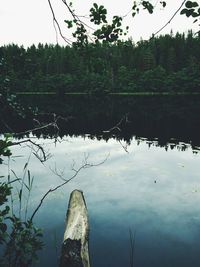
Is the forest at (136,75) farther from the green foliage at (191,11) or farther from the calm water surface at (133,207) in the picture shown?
the green foliage at (191,11)

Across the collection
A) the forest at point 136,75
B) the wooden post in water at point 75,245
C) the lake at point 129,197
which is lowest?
the lake at point 129,197

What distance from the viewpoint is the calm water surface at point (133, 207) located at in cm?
1036

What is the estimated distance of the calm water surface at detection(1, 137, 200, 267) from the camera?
1036 centimetres

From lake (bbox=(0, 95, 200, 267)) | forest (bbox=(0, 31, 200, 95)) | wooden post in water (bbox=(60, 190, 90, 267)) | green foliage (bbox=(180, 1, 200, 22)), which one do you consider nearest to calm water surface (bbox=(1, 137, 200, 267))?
lake (bbox=(0, 95, 200, 267))

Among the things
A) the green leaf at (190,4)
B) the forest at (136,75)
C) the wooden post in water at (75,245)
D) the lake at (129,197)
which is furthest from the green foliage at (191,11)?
the forest at (136,75)

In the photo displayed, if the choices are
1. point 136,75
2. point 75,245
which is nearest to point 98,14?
point 75,245

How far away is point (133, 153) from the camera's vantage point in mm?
25719

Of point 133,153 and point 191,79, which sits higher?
point 191,79

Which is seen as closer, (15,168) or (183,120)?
(15,168)

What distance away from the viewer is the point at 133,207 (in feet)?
46.6

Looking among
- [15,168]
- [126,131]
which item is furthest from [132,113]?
[15,168]

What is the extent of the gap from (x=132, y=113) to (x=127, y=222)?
126 ft

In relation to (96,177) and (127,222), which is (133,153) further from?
(127,222)

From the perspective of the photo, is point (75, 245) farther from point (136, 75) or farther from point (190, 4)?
point (136, 75)
